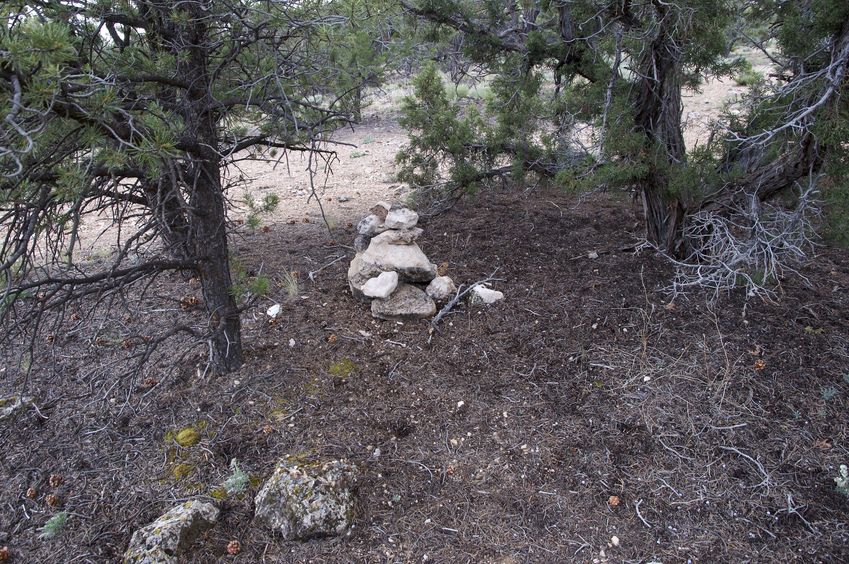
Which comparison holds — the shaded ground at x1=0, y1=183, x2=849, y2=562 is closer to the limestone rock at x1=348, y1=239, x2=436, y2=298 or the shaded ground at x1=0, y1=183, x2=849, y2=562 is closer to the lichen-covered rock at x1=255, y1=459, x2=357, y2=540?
the lichen-covered rock at x1=255, y1=459, x2=357, y2=540

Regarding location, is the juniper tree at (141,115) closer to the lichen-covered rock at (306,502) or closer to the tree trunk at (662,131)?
the lichen-covered rock at (306,502)

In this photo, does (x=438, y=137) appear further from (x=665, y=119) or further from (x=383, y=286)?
(x=665, y=119)

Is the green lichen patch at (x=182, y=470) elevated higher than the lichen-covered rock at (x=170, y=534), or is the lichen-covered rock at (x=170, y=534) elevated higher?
the lichen-covered rock at (x=170, y=534)

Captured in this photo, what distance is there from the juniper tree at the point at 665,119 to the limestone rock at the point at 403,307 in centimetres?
129

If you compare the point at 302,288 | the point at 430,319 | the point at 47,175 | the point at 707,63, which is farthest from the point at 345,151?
the point at 47,175

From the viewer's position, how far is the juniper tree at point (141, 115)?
2.08 meters

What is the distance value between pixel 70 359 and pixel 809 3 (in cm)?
538

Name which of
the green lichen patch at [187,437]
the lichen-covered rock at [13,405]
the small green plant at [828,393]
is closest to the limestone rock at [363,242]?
the green lichen patch at [187,437]

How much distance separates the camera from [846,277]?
4652 mm

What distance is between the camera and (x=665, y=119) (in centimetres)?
429

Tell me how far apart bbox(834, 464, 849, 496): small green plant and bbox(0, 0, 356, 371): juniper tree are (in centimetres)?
321

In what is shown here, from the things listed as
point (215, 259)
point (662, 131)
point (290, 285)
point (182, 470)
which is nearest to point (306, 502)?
point (182, 470)

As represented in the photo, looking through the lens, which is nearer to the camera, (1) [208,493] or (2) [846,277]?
(1) [208,493]

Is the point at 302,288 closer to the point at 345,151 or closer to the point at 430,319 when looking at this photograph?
the point at 430,319
